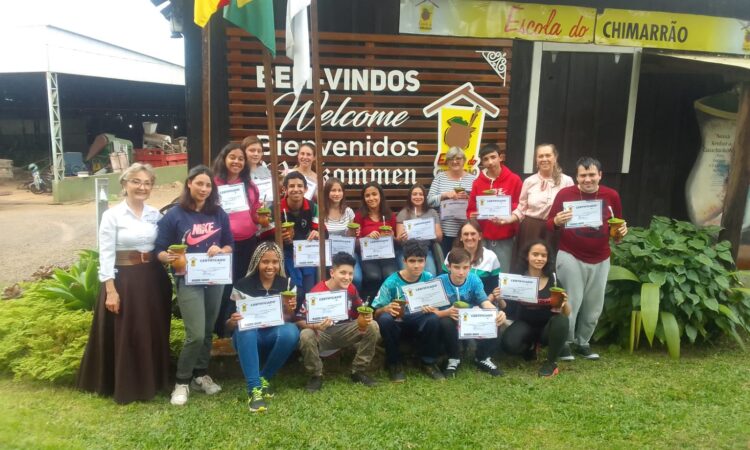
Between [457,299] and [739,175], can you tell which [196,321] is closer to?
[457,299]

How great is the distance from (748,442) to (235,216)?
3.64 metres

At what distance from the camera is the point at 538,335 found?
173 inches

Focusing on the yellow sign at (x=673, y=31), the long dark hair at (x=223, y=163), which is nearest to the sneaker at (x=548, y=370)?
the long dark hair at (x=223, y=163)

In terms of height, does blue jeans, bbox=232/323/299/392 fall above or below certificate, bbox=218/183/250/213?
below

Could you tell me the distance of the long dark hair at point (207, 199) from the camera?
365 cm

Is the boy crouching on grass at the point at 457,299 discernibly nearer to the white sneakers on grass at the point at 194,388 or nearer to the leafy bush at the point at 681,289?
the leafy bush at the point at 681,289

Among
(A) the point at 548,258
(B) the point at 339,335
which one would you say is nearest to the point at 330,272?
(B) the point at 339,335

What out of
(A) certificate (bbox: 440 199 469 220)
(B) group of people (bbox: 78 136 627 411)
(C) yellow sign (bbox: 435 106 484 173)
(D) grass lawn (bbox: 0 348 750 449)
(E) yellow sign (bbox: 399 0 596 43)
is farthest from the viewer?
(C) yellow sign (bbox: 435 106 484 173)

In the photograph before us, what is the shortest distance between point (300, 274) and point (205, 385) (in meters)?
1.10

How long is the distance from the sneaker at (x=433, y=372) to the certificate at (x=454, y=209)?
1327mm

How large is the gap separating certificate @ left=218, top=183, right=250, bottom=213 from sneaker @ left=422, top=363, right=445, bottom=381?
185cm

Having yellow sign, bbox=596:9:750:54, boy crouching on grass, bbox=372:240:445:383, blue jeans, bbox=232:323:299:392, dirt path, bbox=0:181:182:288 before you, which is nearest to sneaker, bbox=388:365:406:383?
boy crouching on grass, bbox=372:240:445:383

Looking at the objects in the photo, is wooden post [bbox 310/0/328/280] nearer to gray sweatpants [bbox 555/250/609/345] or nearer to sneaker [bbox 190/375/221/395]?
sneaker [bbox 190/375/221/395]

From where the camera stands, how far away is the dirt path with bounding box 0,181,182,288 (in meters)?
7.90
